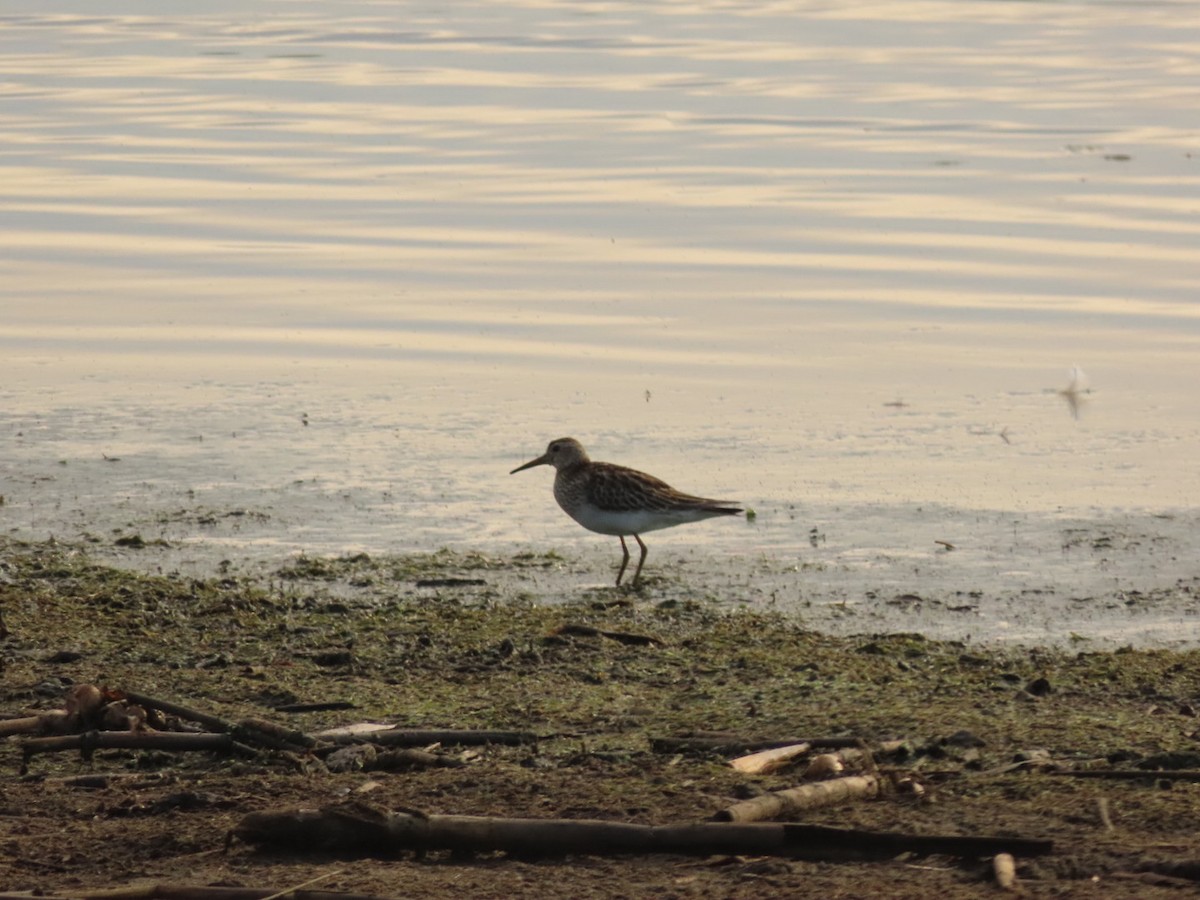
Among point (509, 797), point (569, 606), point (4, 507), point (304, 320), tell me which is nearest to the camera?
point (509, 797)

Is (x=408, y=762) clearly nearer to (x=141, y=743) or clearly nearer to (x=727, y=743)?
(x=141, y=743)

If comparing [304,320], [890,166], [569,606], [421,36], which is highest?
[421,36]

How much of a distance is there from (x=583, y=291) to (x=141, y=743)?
10.0m

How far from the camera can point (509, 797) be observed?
20.4ft

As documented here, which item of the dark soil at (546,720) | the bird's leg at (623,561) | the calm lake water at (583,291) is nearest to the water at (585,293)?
the calm lake water at (583,291)

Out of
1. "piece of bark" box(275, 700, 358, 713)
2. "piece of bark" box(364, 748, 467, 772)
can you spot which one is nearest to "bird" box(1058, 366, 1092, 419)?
"piece of bark" box(275, 700, 358, 713)

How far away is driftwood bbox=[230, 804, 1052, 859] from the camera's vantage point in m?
5.61

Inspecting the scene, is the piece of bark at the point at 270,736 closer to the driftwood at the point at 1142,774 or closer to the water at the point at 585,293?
the driftwood at the point at 1142,774

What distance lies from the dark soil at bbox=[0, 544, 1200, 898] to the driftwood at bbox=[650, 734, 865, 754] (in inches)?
2.9

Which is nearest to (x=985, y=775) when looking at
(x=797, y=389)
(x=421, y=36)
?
(x=797, y=389)

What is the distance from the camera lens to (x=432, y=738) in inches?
272

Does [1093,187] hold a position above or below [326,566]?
above

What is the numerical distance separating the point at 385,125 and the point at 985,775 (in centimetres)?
1937

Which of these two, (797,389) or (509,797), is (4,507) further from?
(509,797)
